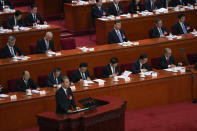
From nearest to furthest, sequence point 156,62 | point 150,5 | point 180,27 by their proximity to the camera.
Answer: point 156,62 → point 180,27 → point 150,5

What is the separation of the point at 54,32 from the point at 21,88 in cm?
382

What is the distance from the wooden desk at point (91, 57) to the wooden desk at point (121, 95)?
147cm

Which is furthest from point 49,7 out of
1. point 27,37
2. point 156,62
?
point 156,62

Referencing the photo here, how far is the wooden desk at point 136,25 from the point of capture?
→ 14172mm

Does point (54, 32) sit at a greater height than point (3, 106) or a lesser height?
greater

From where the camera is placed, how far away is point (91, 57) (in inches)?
477

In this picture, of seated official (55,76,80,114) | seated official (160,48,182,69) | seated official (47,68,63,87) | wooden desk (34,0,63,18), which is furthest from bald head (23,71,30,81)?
wooden desk (34,0,63,18)

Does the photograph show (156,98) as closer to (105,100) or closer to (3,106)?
(105,100)

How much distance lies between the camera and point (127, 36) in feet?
47.5

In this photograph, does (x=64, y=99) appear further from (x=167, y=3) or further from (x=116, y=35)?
(x=167, y=3)

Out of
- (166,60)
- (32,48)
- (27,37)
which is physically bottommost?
(166,60)

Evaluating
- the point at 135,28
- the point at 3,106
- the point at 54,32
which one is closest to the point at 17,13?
the point at 54,32

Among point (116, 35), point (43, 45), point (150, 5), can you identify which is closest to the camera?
point (43, 45)

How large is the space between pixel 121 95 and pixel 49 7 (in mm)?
7983
